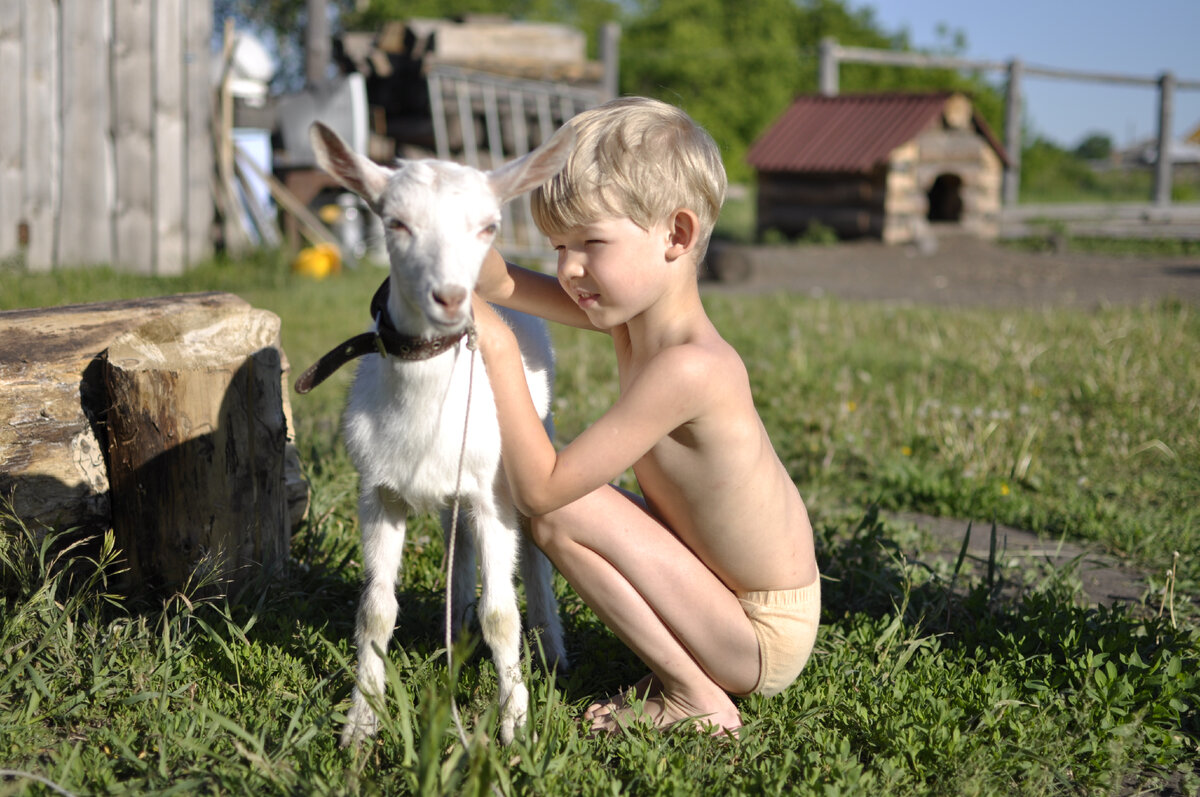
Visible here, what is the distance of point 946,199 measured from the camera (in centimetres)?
1584

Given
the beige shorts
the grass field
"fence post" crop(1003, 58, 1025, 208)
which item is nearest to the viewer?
the grass field

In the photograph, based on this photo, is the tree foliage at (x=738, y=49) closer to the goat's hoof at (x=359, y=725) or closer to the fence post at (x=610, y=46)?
the fence post at (x=610, y=46)

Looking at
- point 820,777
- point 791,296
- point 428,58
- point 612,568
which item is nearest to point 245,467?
point 612,568

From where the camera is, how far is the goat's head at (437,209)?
77.7 inches

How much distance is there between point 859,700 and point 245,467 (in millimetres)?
1788

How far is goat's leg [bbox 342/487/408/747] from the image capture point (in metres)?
2.46

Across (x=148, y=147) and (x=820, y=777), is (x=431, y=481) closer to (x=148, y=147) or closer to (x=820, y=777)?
(x=820, y=777)

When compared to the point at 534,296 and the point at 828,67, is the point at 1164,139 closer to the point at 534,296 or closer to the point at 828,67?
the point at 828,67

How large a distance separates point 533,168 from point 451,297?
0.40 m

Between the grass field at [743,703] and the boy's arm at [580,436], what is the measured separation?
53 centimetres

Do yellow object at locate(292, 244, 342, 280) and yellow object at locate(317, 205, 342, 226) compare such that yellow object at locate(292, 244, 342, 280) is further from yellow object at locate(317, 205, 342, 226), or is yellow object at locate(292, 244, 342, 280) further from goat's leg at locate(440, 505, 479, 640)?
goat's leg at locate(440, 505, 479, 640)

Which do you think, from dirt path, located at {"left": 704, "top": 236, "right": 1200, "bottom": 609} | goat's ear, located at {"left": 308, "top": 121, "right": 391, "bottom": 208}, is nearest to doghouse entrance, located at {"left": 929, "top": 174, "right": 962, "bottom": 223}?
dirt path, located at {"left": 704, "top": 236, "right": 1200, "bottom": 609}

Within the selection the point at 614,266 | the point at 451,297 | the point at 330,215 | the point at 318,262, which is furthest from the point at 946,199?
the point at 451,297

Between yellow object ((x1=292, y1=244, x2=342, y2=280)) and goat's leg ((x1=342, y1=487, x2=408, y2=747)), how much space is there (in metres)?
6.73
